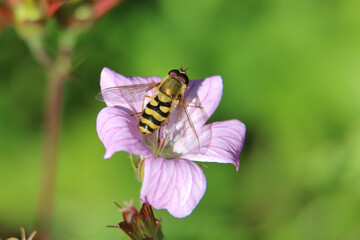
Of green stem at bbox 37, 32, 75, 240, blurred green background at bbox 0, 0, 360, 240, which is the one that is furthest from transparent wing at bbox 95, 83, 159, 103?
blurred green background at bbox 0, 0, 360, 240

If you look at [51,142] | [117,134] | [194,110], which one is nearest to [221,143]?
[194,110]

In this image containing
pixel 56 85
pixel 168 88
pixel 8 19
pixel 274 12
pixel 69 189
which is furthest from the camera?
pixel 274 12

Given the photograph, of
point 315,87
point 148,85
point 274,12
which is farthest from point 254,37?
point 148,85

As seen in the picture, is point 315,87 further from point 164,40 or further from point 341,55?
point 164,40

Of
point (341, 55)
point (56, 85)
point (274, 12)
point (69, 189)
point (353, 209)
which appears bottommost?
point (353, 209)

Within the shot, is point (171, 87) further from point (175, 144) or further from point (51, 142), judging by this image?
point (51, 142)

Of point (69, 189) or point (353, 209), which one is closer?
point (353, 209)

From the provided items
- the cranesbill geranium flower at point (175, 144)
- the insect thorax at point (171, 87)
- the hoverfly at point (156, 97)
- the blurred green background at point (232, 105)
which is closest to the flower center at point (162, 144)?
the cranesbill geranium flower at point (175, 144)
